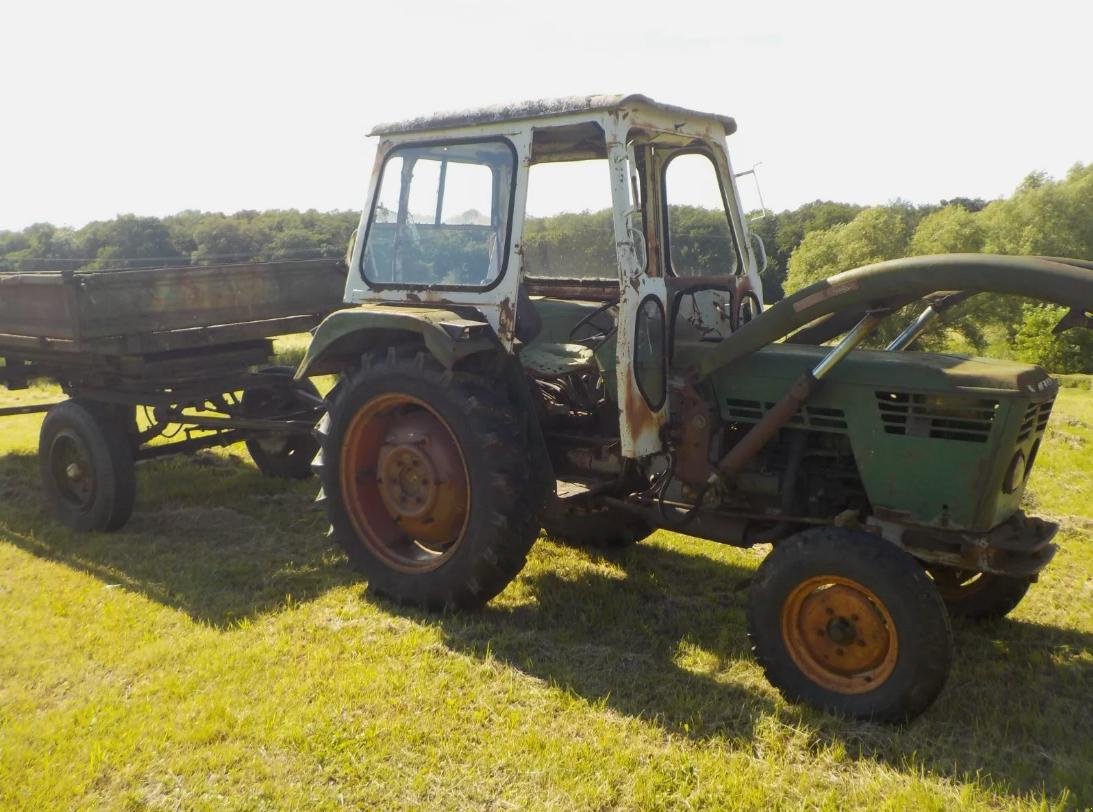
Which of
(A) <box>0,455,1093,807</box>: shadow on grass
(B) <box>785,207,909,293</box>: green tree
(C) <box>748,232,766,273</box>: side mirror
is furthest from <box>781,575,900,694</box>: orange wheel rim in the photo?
(B) <box>785,207,909,293</box>: green tree

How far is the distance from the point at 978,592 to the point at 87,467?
541cm

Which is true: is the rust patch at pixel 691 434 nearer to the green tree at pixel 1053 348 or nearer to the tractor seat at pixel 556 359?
the tractor seat at pixel 556 359

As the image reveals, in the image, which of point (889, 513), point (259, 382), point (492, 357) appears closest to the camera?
point (889, 513)

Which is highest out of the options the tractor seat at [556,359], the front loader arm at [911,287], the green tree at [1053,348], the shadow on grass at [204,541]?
the front loader arm at [911,287]

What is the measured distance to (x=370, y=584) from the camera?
4809 millimetres

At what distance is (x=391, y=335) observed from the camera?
4.79 m

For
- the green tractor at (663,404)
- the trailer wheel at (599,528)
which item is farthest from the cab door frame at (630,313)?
the trailer wheel at (599,528)

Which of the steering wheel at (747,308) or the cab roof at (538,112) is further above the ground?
the cab roof at (538,112)

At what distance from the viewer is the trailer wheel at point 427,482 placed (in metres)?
4.29

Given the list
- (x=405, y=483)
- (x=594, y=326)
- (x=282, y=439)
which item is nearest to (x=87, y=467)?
(x=282, y=439)

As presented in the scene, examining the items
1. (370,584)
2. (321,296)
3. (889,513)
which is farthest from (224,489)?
(889,513)

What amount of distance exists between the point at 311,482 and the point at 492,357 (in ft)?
10.8

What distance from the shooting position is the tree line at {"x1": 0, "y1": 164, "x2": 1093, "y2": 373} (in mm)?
4969

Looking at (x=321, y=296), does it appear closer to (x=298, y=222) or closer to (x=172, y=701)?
(x=172, y=701)
